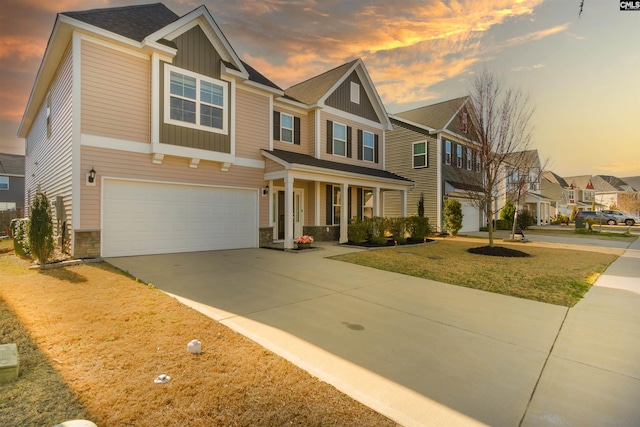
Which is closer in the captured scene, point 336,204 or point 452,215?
point 336,204

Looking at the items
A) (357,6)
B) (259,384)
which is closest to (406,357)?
(259,384)

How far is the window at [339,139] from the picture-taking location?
15.1 metres

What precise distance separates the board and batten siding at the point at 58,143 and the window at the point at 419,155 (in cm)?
1749

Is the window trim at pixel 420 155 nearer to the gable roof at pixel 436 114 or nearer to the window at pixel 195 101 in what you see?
the gable roof at pixel 436 114

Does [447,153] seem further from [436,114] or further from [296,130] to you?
[296,130]

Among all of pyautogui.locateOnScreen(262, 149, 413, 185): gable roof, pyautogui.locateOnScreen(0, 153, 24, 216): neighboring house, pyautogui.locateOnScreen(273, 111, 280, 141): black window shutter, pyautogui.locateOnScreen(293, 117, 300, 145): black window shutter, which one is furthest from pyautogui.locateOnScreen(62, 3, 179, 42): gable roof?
pyautogui.locateOnScreen(0, 153, 24, 216): neighboring house

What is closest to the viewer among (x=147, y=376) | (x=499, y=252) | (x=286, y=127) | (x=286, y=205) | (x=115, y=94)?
(x=147, y=376)

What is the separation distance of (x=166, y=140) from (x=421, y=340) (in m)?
9.10

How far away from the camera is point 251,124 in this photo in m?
12.0

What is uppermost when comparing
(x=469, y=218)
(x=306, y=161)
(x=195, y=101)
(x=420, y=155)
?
(x=420, y=155)

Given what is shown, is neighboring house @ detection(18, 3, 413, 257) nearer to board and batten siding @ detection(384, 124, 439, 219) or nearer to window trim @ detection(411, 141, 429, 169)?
board and batten siding @ detection(384, 124, 439, 219)

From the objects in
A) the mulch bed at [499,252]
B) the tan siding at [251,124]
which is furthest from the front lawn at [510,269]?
the tan siding at [251,124]

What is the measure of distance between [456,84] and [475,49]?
2.37 m

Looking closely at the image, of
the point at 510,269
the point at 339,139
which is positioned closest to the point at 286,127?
the point at 339,139
